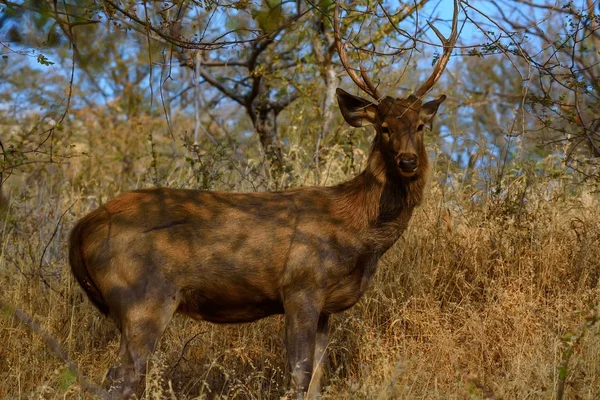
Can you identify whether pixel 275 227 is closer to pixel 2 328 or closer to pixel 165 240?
pixel 165 240

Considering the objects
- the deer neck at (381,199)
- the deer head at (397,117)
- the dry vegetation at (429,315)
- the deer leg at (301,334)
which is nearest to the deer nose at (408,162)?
the deer head at (397,117)

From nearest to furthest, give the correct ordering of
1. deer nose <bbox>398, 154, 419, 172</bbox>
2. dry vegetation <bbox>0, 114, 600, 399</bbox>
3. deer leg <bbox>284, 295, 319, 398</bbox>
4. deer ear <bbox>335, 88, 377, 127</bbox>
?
deer leg <bbox>284, 295, 319, 398</bbox>
deer nose <bbox>398, 154, 419, 172</bbox>
dry vegetation <bbox>0, 114, 600, 399</bbox>
deer ear <bbox>335, 88, 377, 127</bbox>

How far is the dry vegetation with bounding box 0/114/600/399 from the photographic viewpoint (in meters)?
6.31

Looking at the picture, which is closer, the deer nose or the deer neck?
the deer nose

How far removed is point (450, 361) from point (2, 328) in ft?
12.5

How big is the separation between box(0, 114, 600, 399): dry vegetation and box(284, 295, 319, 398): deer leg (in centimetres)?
28

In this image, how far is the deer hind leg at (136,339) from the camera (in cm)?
567

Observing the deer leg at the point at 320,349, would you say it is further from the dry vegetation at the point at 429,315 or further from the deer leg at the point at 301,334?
the deer leg at the point at 301,334

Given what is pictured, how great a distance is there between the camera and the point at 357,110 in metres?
6.80

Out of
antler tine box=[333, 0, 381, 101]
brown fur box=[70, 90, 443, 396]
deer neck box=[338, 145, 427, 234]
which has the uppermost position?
antler tine box=[333, 0, 381, 101]

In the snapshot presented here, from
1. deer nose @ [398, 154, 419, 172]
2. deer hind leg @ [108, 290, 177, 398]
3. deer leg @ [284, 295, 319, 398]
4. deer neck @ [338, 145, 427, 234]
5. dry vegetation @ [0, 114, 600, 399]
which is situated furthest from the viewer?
deer neck @ [338, 145, 427, 234]

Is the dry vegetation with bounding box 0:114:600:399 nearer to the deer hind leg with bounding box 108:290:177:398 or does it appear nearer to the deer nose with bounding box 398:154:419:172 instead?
the deer hind leg with bounding box 108:290:177:398

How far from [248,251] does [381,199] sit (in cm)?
118

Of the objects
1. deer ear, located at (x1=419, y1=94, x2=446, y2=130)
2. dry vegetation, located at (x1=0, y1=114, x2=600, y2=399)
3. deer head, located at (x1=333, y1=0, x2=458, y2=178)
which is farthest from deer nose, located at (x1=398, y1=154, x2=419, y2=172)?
dry vegetation, located at (x1=0, y1=114, x2=600, y2=399)
